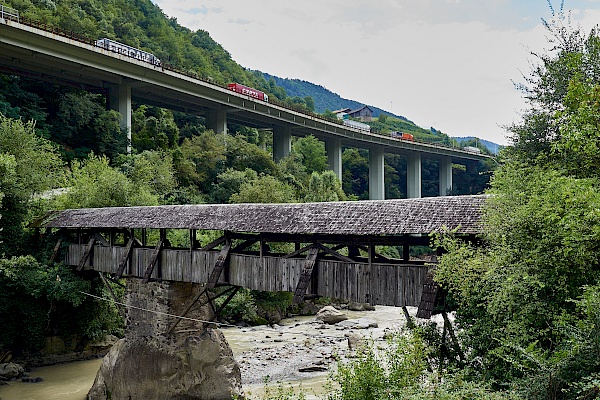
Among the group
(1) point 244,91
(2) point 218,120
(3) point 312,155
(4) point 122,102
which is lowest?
(3) point 312,155

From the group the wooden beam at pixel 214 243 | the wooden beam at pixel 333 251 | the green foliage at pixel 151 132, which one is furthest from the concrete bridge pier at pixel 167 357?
the green foliage at pixel 151 132

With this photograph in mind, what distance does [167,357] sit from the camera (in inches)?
511

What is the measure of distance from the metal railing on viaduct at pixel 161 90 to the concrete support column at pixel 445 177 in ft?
13.8

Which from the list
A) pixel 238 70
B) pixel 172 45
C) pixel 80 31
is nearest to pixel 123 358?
pixel 80 31

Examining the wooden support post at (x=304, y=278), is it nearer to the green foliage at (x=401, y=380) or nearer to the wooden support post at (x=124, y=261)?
the green foliage at (x=401, y=380)

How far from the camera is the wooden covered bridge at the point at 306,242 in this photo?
30.1 feet

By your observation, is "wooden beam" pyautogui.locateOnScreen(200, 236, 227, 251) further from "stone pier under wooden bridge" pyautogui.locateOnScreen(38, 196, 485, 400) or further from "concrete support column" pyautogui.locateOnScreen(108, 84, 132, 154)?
"concrete support column" pyautogui.locateOnScreen(108, 84, 132, 154)

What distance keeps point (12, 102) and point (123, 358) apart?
19.7 metres

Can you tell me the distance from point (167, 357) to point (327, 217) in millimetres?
6075

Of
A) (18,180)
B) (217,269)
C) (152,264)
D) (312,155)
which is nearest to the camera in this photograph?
(217,269)

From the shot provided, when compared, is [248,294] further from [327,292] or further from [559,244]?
[559,244]

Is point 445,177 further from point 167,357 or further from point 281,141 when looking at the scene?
point 167,357

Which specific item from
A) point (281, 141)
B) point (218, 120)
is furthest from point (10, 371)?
point (281, 141)

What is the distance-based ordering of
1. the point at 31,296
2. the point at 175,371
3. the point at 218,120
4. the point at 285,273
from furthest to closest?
the point at 218,120, the point at 31,296, the point at 175,371, the point at 285,273
